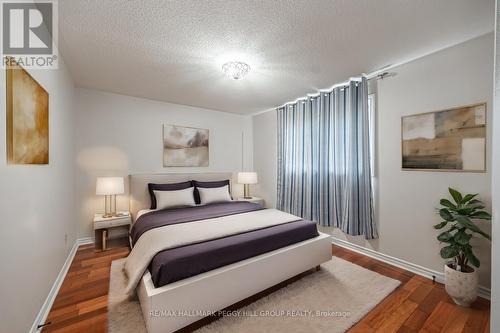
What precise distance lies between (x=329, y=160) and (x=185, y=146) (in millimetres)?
2699

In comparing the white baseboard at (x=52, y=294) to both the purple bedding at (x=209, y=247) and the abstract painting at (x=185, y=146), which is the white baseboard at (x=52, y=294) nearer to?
the purple bedding at (x=209, y=247)

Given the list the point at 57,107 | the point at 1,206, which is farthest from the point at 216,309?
the point at 57,107

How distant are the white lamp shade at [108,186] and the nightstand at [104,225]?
38 centimetres

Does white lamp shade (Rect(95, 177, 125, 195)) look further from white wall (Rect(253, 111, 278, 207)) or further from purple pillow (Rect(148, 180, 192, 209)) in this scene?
white wall (Rect(253, 111, 278, 207))

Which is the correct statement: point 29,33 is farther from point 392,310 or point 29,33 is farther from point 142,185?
point 392,310

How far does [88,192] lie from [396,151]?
175 inches

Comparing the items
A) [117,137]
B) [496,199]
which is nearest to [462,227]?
[496,199]

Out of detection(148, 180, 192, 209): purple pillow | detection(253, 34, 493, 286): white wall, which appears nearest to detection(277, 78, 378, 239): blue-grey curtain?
detection(253, 34, 493, 286): white wall

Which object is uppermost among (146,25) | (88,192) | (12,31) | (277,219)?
(146,25)

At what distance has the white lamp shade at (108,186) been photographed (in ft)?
9.63

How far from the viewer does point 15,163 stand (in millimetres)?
1291

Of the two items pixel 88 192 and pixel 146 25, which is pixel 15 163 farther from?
pixel 88 192

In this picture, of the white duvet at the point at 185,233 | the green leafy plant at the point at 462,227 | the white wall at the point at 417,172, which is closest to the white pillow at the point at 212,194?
the white duvet at the point at 185,233

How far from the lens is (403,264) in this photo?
2453 mm
